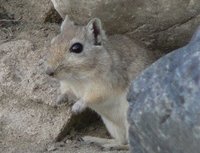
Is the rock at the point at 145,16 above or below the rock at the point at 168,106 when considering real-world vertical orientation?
below

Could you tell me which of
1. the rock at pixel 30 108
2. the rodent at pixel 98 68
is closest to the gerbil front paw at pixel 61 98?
the rodent at pixel 98 68

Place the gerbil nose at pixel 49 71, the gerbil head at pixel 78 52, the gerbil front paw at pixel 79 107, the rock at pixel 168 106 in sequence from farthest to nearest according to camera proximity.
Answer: the gerbil front paw at pixel 79 107
the gerbil head at pixel 78 52
the gerbil nose at pixel 49 71
the rock at pixel 168 106

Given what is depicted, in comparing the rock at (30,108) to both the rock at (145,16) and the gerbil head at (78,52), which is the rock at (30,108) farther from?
the rock at (145,16)

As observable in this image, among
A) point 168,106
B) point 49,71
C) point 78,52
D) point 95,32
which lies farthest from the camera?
point 95,32

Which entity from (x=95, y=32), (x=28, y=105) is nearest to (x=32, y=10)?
(x=28, y=105)

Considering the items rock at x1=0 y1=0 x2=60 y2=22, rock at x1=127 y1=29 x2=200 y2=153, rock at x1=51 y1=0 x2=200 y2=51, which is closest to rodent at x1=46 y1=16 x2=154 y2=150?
rock at x1=51 y1=0 x2=200 y2=51

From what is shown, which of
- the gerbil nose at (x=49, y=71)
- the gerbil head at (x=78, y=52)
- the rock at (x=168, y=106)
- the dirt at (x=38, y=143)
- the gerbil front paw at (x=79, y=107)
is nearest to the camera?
the rock at (x=168, y=106)

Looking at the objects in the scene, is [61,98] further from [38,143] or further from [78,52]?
[78,52]

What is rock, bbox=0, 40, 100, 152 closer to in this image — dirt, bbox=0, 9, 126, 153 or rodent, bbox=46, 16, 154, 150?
dirt, bbox=0, 9, 126, 153
